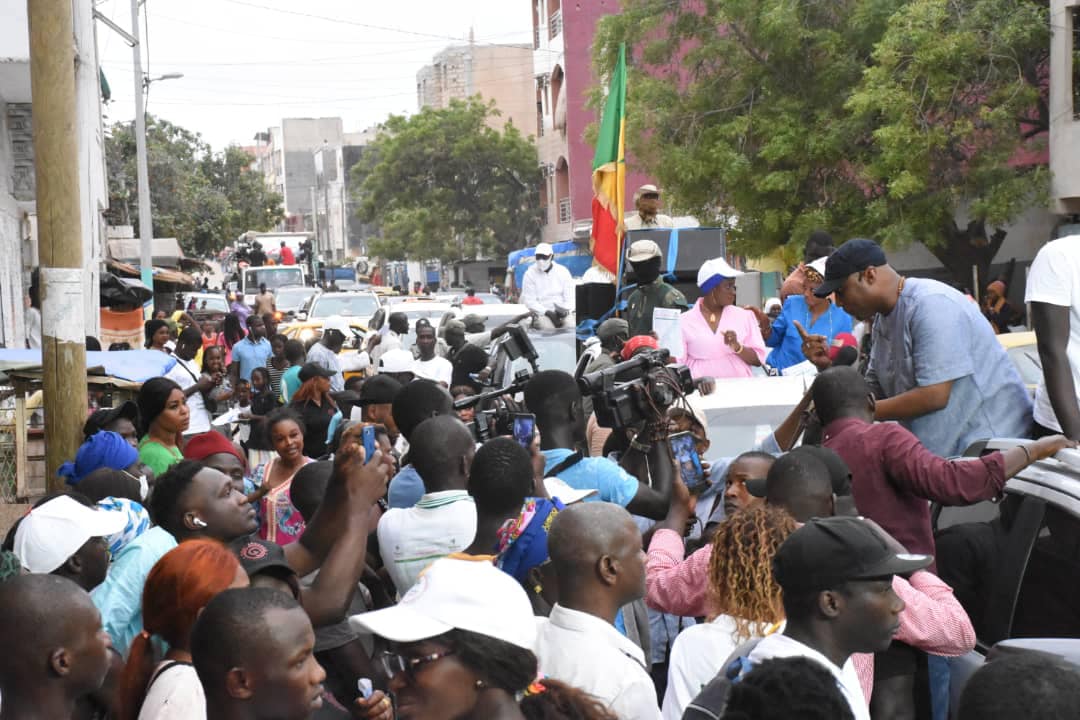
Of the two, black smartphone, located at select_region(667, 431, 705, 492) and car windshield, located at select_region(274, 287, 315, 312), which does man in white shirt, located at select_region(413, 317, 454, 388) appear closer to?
black smartphone, located at select_region(667, 431, 705, 492)

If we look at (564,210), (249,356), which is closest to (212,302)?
(564,210)

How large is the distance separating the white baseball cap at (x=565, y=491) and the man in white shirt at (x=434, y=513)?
284mm

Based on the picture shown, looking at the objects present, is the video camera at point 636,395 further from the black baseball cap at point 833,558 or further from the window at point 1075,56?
the window at point 1075,56

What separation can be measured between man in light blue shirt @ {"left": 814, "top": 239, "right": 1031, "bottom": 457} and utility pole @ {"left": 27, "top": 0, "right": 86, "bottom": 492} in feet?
13.3

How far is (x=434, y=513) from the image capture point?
4828mm

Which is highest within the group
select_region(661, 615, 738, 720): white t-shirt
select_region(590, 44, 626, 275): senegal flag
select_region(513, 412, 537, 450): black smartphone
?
select_region(590, 44, 626, 275): senegal flag

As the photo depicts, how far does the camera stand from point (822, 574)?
3291 mm

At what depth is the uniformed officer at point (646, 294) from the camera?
9.16 m

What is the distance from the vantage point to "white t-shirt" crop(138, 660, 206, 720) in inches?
132

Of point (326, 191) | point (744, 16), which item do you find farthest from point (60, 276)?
point (326, 191)

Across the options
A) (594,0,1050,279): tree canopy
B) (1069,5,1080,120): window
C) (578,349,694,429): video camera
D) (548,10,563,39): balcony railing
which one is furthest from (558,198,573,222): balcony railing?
(578,349,694,429): video camera

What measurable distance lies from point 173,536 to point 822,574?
7.83 ft

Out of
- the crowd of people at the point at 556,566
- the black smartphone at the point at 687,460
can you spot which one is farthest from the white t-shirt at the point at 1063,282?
the black smartphone at the point at 687,460

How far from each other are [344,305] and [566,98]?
70.8ft
